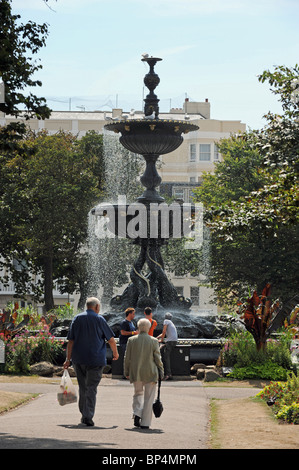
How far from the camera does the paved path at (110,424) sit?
11.1 metres

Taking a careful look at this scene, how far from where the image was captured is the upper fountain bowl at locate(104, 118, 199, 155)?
1029 inches

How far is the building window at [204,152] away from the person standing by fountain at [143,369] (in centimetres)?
7803

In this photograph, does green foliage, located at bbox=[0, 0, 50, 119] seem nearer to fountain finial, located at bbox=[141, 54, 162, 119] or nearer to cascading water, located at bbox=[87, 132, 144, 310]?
fountain finial, located at bbox=[141, 54, 162, 119]

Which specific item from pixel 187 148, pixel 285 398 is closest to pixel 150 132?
pixel 285 398

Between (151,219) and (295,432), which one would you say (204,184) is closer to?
(151,219)

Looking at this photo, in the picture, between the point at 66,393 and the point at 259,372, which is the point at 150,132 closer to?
the point at 259,372

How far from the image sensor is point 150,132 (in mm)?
26484

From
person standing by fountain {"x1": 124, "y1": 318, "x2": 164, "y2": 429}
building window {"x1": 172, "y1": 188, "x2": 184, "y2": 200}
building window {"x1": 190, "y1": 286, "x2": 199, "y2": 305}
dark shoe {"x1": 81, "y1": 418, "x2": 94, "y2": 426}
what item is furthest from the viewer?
building window {"x1": 172, "y1": 188, "x2": 184, "y2": 200}

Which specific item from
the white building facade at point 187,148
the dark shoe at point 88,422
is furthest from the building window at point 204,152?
the dark shoe at point 88,422

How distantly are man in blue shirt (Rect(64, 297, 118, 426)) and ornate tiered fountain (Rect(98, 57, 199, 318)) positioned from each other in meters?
12.8

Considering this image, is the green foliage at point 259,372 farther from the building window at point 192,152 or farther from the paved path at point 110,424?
the building window at point 192,152

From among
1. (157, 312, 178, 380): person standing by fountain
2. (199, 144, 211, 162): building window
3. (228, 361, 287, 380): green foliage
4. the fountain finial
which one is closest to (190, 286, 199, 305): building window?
(199, 144, 211, 162): building window

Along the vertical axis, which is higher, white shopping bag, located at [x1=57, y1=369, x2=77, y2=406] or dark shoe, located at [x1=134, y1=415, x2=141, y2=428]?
white shopping bag, located at [x1=57, y1=369, x2=77, y2=406]
